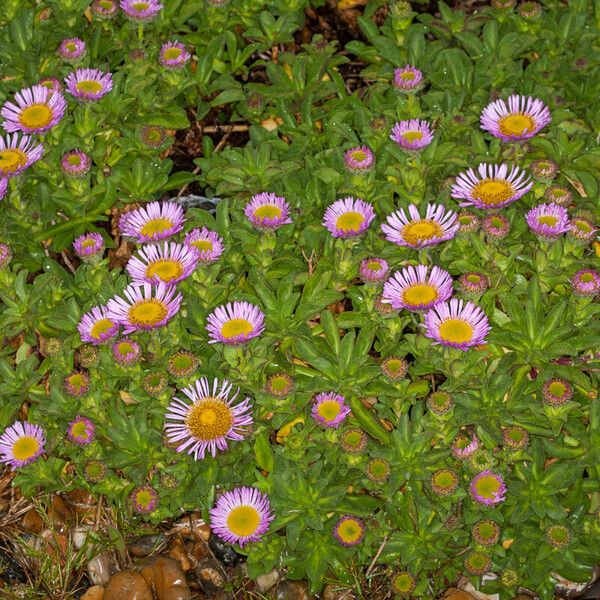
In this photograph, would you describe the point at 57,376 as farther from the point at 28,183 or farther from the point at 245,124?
the point at 245,124

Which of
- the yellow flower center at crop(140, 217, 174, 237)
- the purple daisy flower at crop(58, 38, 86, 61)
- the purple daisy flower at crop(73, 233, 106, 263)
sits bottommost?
the purple daisy flower at crop(73, 233, 106, 263)

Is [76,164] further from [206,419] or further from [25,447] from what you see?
[206,419]

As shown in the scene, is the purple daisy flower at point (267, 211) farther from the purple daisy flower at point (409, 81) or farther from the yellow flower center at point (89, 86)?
the yellow flower center at point (89, 86)

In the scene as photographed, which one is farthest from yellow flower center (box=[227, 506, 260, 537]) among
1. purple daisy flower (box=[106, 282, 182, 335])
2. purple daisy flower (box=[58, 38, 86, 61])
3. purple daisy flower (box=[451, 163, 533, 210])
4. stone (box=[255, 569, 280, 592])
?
purple daisy flower (box=[58, 38, 86, 61])

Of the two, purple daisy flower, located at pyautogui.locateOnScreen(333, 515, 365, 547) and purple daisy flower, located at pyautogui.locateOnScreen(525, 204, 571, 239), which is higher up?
purple daisy flower, located at pyautogui.locateOnScreen(525, 204, 571, 239)

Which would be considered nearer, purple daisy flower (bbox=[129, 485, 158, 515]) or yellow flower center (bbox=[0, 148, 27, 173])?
purple daisy flower (bbox=[129, 485, 158, 515])

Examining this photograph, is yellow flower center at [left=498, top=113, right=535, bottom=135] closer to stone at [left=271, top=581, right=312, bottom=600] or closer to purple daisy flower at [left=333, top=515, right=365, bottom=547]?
purple daisy flower at [left=333, top=515, right=365, bottom=547]
